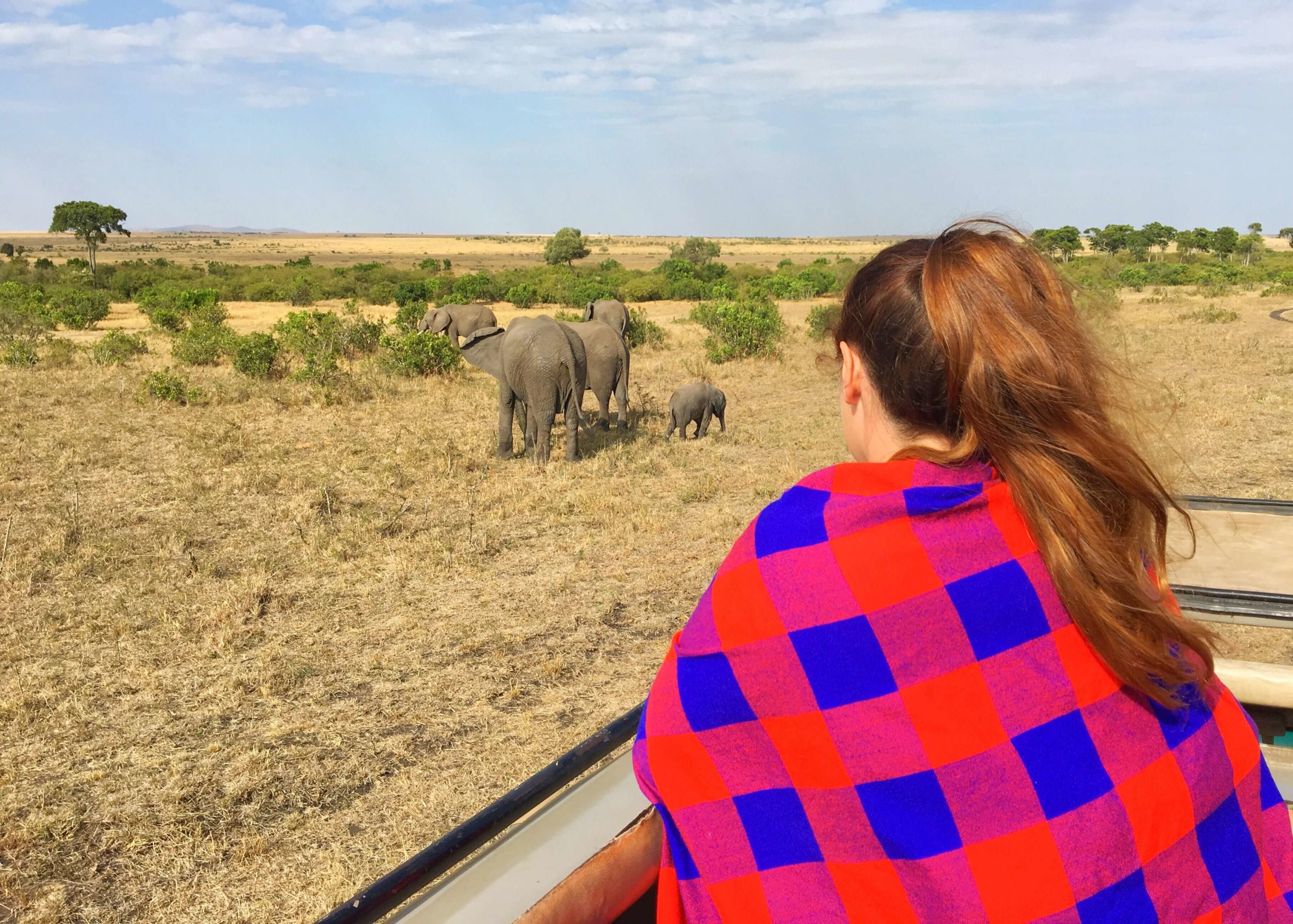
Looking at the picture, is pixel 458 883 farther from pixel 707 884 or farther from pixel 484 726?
pixel 484 726

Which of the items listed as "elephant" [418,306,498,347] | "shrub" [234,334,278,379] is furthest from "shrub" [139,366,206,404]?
"elephant" [418,306,498,347]

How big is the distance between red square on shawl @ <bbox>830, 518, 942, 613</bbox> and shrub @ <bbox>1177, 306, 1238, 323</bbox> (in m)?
21.1

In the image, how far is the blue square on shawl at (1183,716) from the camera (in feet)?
3.92

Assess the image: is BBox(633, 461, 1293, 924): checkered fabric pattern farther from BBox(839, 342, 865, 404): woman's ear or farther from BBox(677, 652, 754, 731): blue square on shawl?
BBox(839, 342, 865, 404): woman's ear

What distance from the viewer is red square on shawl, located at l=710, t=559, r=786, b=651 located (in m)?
1.17

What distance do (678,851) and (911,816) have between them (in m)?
0.33

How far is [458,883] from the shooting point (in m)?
1.28

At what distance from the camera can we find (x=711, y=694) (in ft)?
3.99

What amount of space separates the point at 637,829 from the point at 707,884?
0.17 meters

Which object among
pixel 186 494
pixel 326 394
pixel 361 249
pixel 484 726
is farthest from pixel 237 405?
pixel 361 249

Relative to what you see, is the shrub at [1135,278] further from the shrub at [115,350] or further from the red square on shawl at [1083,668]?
the red square on shawl at [1083,668]

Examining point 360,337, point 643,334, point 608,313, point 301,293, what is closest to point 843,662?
point 608,313

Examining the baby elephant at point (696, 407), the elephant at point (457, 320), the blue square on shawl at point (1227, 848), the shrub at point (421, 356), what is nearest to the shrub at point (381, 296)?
the elephant at point (457, 320)

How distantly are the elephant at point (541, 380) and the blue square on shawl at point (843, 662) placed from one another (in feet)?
24.5
